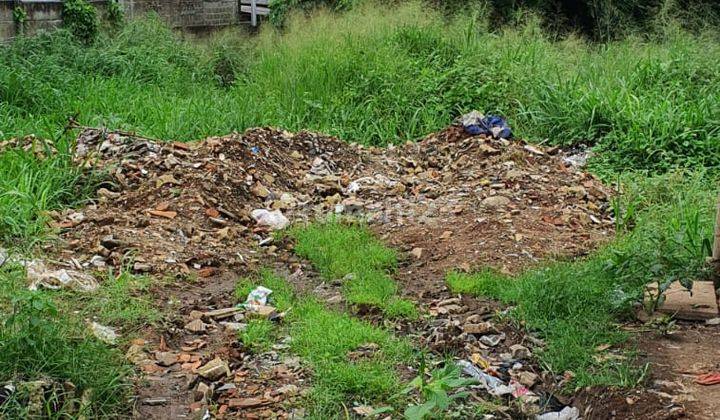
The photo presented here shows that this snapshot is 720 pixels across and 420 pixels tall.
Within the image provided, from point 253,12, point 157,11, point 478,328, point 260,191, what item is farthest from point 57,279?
point 253,12

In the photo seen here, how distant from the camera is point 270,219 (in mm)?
5898

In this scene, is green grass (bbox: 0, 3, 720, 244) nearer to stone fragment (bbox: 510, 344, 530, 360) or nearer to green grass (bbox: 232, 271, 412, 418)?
green grass (bbox: 232, 271, 412, 418)

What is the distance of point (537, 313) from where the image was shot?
4023 millimetres

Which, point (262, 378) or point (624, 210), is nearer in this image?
point (262, 378)

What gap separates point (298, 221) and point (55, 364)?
9.60 ft

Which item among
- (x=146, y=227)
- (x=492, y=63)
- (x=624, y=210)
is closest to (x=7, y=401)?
(x=146, y=227)

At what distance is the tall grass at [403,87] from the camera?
764cm

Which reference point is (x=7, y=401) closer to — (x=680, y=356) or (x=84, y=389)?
(x=84, y=389)

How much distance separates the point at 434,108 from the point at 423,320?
16.5 ft

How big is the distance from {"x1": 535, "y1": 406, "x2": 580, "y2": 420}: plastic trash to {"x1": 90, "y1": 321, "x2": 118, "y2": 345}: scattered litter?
6.76 feet

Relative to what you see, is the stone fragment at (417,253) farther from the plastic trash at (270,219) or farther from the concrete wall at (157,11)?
the concrete wall at (157,11)

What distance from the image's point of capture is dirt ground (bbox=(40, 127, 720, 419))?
345cm

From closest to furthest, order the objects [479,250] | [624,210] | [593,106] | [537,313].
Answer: [537,313]
[479,250]
[624,210]
[593,106]

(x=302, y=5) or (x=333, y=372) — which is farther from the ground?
(x=302, y=5)
